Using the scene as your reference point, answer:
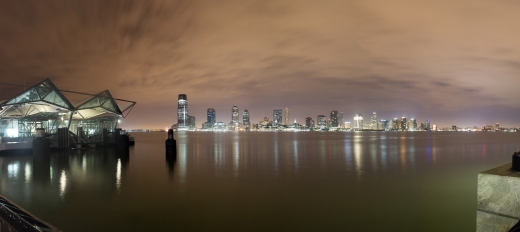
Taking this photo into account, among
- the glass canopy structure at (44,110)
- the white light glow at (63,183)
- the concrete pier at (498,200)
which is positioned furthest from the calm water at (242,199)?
the glass canopy structure at (44,110)

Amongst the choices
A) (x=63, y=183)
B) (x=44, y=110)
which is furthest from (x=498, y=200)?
(x=44, y=110)

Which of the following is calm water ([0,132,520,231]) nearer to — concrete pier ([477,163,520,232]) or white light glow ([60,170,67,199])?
white light glow ([60,170,67,199])

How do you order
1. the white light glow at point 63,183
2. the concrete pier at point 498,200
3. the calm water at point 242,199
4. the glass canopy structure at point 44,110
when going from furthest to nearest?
the glass canopy structure at point 44,110, the white light glow at point 63,183, the calm water at point 242,199, the concrete pier at point 498,200

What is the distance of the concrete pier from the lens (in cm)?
459

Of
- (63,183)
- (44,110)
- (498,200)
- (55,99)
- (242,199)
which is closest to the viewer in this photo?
(498,200)

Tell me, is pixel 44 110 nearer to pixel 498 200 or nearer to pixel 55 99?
pixel 55 99

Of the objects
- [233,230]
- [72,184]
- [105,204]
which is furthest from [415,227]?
[72,184]

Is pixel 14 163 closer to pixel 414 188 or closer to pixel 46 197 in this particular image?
pixel 46 197

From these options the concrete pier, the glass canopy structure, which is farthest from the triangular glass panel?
the concrete pier

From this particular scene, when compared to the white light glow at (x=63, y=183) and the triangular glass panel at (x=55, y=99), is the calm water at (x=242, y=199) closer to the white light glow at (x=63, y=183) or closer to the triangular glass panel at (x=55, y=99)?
the white light glow at (x=63, y=183)

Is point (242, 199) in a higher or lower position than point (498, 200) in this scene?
lower

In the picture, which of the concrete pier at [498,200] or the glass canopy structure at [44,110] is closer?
the concrete pier at [498,200]

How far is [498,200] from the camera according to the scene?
15.4 feet

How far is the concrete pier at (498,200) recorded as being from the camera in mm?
4586
